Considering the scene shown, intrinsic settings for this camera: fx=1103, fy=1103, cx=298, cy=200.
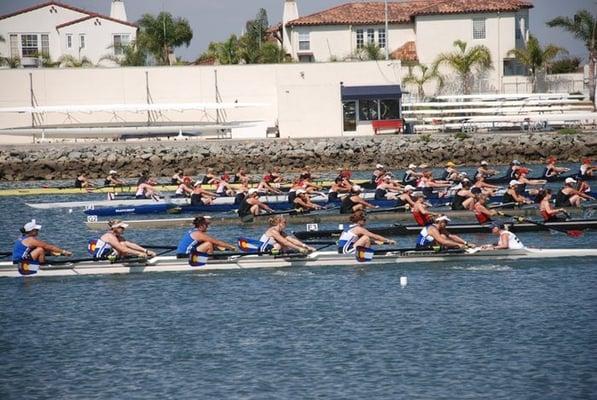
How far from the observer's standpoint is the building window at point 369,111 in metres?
65.6

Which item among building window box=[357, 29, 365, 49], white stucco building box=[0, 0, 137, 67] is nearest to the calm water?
building window box=[357, 29, 365, 49]

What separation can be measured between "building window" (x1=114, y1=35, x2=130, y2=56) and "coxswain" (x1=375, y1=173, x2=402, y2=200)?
49.7m

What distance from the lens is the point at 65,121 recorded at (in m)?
68.4

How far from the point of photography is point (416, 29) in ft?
252

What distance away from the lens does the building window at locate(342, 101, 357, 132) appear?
65.4m

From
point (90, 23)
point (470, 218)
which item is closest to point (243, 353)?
point (470, 218)

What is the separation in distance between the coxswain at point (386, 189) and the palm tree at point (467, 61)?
108 ft

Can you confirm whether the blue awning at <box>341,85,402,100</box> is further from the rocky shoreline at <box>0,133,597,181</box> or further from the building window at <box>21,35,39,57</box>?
the building window at <box>21,35,39,57</box>

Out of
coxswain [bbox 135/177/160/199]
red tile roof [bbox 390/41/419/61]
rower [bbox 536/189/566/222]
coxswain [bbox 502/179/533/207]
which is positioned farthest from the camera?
red tile roof [bbox 390/41/419/61]

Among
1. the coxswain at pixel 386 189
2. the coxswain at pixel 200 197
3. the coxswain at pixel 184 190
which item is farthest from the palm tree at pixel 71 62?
the coxswain at pixel 386 189

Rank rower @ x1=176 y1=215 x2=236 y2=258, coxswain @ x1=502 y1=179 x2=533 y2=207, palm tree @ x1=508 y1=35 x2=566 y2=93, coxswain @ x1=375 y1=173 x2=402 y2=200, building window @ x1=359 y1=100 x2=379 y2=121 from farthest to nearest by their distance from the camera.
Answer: palm tree @ x1=508 y1=35 x2=566 y2=93 < building window @ x1=359 y1=100 x2=379 y2=121 < coxswain @ x1=375 y1=173 x2=402 y2=200 < coxswain @ x1=502 y1=179 x2=533 y2=207 < rower @ x1=176 y1=215 x2=236 y2=258

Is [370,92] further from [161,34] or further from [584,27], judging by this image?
[161,34]

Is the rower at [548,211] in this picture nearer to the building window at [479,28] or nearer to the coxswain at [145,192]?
the coxswain at [145,192]

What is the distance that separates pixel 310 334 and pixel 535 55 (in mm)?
50862
